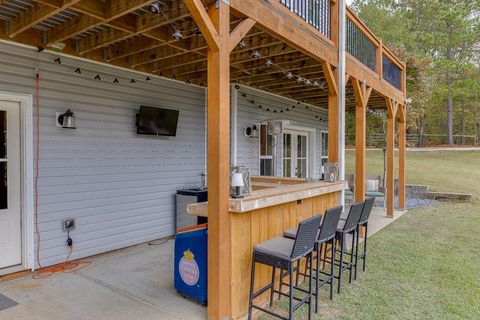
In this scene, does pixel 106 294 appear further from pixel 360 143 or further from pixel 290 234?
pixel 360 143

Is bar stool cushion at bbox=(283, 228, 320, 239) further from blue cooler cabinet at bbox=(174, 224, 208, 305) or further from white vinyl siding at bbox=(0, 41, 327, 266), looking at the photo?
white vinyl siding at bbox=(0, 41, 327, 266)

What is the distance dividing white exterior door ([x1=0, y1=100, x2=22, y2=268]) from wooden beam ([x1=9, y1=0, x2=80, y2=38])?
0.86 meters

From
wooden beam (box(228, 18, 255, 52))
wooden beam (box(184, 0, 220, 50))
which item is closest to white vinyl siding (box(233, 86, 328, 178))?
wooden beam (box(228, 18, 255, 52))

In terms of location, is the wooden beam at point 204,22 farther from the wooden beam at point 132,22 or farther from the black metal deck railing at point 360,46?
the black metal deck railing at point 360,46

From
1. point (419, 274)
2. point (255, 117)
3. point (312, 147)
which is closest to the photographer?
point (419, 274)

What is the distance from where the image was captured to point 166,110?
204 inches

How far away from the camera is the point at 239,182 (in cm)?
278

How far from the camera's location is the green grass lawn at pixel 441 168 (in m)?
12.1

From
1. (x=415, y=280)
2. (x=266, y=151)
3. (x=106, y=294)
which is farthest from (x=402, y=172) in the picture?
(x=106, y=294)

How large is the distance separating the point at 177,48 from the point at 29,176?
230cm

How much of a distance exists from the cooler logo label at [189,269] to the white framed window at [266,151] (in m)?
4.53

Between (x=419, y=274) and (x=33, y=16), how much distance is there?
16.6ft

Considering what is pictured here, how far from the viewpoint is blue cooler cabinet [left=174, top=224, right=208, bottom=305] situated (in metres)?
2.92

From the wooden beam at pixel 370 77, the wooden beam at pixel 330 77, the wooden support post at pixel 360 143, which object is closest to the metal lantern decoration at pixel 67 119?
the wooden beam at pixel 330 77
